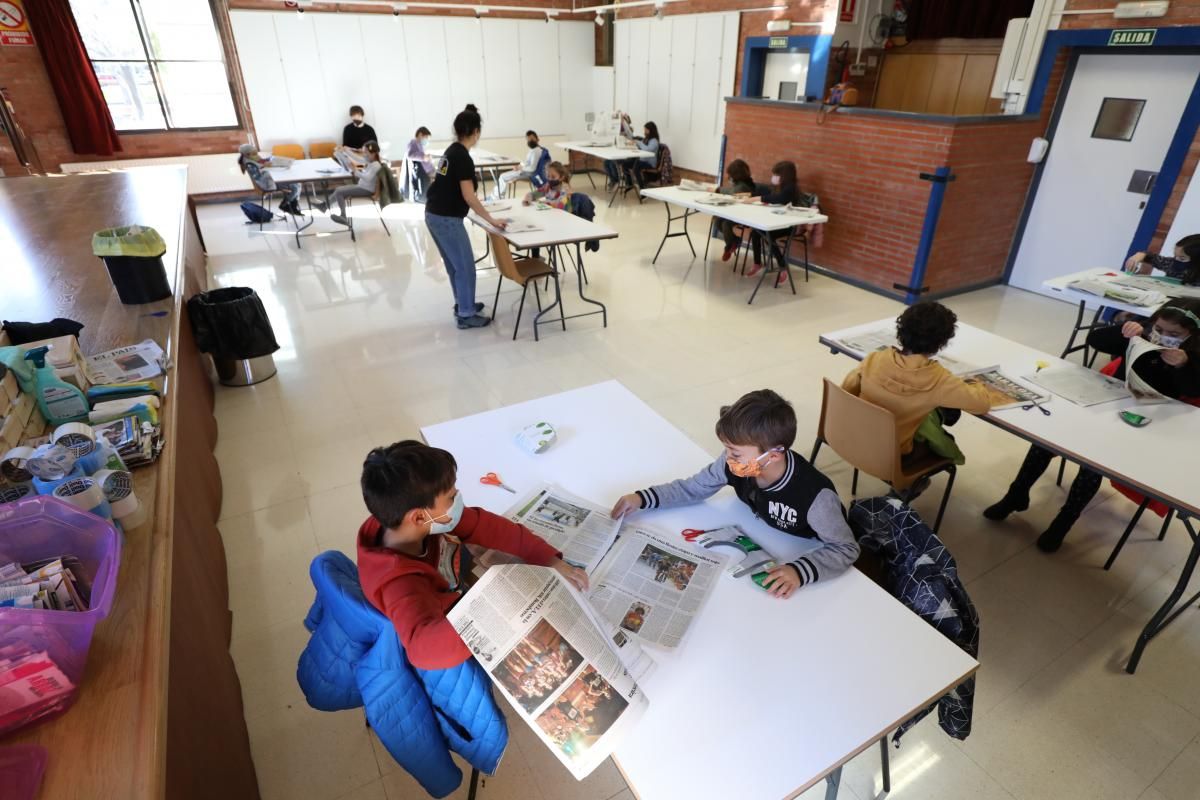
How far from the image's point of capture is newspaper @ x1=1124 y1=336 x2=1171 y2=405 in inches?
93.6

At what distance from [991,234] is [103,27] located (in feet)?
35.6

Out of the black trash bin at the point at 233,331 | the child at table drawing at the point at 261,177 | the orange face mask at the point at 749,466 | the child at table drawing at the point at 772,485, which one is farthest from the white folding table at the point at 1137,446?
the child at table drawing at the point at 261,177

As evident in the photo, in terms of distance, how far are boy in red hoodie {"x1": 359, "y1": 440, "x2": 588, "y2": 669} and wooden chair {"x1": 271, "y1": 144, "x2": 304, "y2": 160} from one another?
9.48m

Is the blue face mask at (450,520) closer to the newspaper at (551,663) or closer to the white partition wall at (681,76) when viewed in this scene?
the newspaper at (551,663)

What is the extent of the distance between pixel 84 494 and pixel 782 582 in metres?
1.52

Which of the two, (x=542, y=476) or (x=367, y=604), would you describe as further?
(x=542, y=476)

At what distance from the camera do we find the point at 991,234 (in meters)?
5.67

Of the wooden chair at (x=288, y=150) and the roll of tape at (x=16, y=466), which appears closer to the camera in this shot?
the roll of tape at (x=16, y=466)

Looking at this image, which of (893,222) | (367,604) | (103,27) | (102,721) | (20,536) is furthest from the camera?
(103,27)

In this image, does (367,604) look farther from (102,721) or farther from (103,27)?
(103,27)

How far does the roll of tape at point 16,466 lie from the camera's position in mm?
1363

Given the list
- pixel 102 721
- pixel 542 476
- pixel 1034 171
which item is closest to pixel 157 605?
pixel 102 721

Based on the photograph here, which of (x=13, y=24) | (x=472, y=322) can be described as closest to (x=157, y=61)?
(x=13, y=24)

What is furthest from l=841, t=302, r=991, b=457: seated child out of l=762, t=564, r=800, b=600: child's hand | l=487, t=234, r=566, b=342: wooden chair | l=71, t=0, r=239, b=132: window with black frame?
l=71, t=0, r=239, b=132: window with black frame
